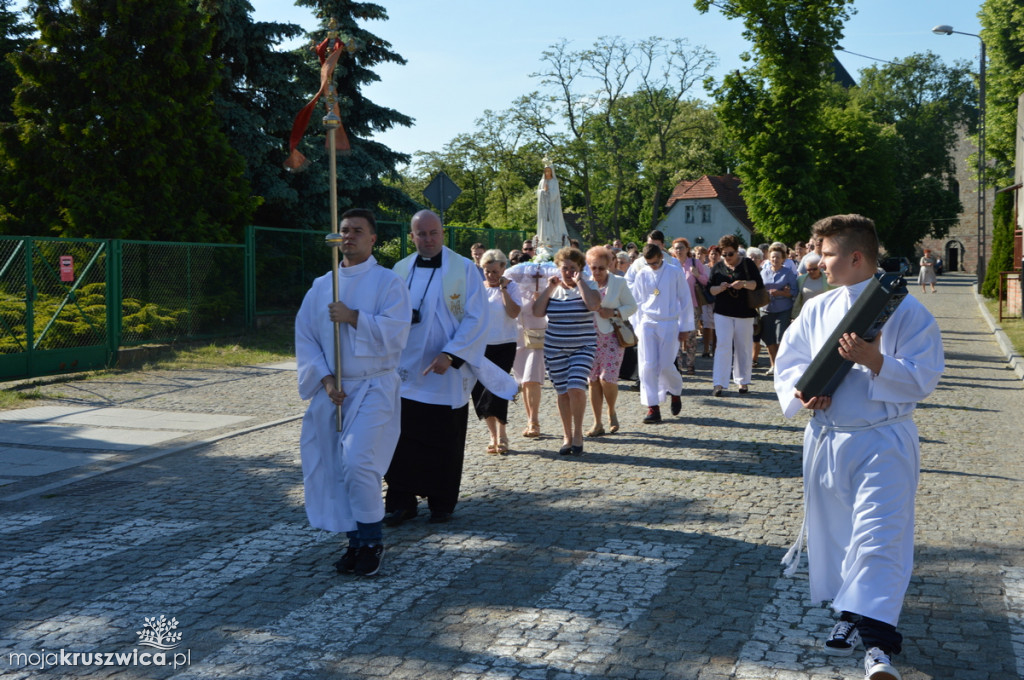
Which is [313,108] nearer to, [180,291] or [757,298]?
[757,298]

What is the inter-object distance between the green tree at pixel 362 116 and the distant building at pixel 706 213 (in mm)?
50206

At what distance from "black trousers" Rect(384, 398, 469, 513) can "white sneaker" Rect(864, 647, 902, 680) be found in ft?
10.4

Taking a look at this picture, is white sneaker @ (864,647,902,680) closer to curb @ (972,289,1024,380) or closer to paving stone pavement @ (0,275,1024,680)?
paving stone pavement @ (0,275,1024,680)

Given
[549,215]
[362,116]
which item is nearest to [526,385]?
[549,215]

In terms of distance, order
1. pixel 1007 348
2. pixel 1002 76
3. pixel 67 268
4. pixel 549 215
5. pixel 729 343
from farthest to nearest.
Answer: pixel 1002 76
pixel 549 215
pixel 1007 348
pixel 67 268
pixel 729 343

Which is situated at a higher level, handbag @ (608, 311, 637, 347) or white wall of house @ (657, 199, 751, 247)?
white wall of house @ (657, 199, 751, 247)

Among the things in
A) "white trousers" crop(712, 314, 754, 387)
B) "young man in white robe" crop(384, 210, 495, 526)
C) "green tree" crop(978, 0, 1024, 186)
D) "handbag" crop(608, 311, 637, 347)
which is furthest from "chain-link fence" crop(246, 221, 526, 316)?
"green tree" crop(978, 0, 1024, 186)

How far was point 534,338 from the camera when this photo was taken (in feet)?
33.7

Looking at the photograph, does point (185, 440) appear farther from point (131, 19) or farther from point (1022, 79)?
point (1022, 79)

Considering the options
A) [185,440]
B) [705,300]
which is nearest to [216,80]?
[705,300]

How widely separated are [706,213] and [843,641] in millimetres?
76575

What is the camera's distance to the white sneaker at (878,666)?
3787 millimetres

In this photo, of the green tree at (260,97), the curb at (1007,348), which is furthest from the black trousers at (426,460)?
the green tree at (260,97)

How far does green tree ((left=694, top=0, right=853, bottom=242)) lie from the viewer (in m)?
30.8
